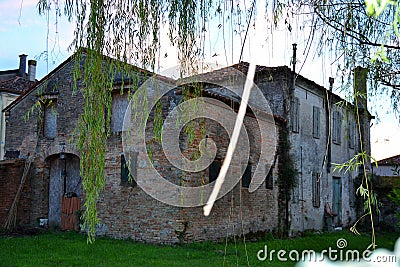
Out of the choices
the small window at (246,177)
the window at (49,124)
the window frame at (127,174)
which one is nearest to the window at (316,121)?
the small window at (246,177)

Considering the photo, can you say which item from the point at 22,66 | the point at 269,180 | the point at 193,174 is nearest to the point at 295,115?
the point at 269,180

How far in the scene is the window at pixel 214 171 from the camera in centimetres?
1278

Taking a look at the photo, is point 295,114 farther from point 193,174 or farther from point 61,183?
point 61,183

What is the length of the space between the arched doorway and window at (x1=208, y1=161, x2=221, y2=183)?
4.03 m

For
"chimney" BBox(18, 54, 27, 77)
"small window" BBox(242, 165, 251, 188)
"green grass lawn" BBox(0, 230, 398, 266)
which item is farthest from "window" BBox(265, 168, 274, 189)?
"chimney" BBox(18, 54, 27, 77)

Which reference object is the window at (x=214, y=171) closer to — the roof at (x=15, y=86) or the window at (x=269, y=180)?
the window at (x=269, y=180)

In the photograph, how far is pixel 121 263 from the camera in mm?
9297

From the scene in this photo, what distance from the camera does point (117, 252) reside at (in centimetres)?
1073

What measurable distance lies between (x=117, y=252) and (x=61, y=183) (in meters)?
5.03

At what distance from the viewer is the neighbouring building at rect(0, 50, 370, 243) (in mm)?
12445

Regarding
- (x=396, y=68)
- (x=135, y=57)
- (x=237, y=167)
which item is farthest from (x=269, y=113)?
(x=135, y=57)

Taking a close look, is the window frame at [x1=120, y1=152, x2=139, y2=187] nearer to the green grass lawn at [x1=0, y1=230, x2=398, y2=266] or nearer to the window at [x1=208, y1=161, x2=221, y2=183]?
the green grass lawn at [x1=0, y1=230, x2=398, y2=266]

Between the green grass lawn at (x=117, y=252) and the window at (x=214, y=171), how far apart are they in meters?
1.63

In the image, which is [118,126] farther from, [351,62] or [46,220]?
[351,62]
